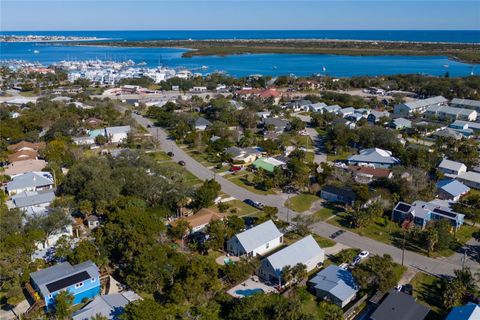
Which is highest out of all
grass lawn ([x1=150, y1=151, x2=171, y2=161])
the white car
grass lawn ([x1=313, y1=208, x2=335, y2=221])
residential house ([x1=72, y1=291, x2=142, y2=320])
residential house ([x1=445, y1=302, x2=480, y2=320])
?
residential house ([x1=445, y1=302, x2=480, y2=320])

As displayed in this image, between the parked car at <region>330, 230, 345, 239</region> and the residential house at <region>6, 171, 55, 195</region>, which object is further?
the residential house at <region>6, 171, 55, 195</region>

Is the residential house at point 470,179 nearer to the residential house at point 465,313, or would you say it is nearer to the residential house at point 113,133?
the residential house at point 465,313

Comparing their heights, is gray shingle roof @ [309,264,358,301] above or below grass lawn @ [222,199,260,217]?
above

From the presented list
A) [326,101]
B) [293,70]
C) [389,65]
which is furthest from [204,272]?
[389,65]

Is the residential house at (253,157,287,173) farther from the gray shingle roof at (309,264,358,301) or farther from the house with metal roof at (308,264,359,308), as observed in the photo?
the house with metal roof at (308,264,359,308)

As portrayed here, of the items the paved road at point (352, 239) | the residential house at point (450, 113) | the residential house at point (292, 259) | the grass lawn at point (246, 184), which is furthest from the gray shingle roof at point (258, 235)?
the residential house at point (450, 113)

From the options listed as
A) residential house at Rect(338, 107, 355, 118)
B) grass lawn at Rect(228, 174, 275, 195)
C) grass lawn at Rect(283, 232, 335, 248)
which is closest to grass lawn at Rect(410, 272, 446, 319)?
grass lawn at Rect(283, 232, 335, 248)

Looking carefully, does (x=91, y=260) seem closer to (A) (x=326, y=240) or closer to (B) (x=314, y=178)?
(A) (x=326, y=240)
